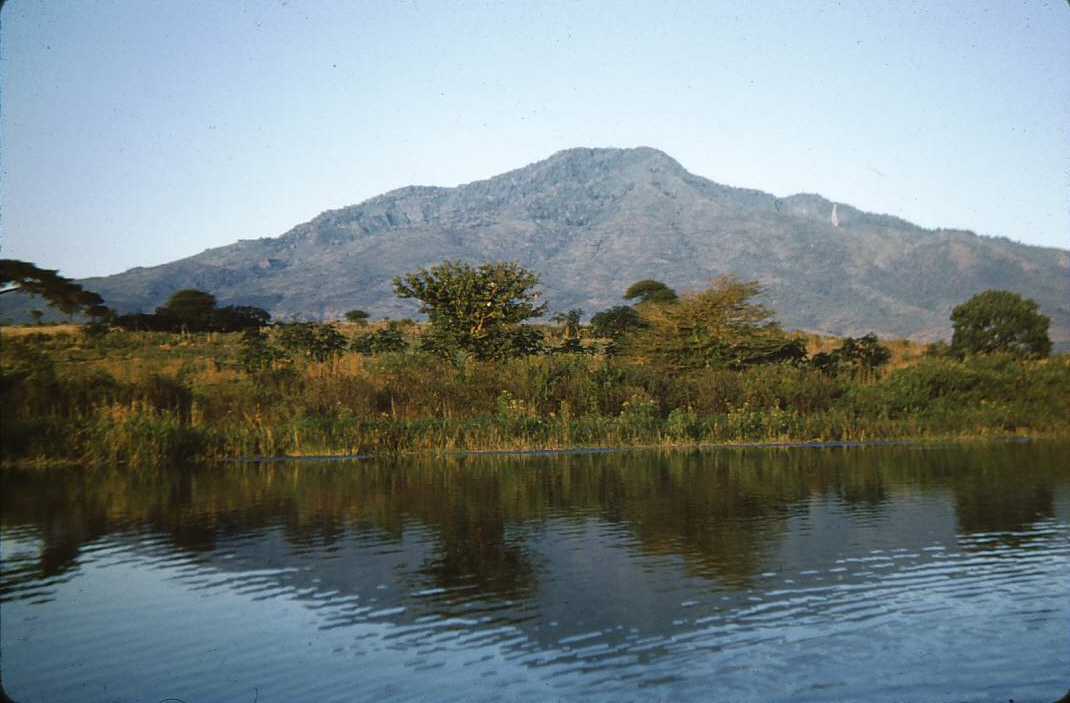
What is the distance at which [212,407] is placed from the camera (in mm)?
26719

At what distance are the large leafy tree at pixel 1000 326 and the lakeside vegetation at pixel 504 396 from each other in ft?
77.7

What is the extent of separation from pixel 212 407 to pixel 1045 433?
21.8 m

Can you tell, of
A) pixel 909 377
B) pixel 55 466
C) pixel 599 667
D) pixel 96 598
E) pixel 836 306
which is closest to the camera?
pixel 599 667

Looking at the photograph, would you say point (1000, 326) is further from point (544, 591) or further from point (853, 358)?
point (544, 591)

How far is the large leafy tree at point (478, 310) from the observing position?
3347cm

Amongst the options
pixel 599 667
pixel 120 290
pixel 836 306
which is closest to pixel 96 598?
pixel 599 667

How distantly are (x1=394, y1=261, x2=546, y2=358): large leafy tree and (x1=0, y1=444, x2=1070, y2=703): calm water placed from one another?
48.7ft

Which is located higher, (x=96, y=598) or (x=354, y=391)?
(x=354, y=391)

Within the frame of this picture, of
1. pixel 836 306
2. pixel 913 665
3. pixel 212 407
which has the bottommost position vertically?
pixel 913 665

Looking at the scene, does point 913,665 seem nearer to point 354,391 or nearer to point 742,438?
point 742,438

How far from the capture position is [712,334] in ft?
114

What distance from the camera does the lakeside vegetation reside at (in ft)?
78.2

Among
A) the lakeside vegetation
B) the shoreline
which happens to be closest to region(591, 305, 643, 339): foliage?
the lakeside vegetation

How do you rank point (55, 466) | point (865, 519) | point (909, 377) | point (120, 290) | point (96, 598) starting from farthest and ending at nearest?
1. point (120, 290)
2. point (909, 377)
3. point (55, 466)
4. point (865, 519)
5. point (96, 598)
